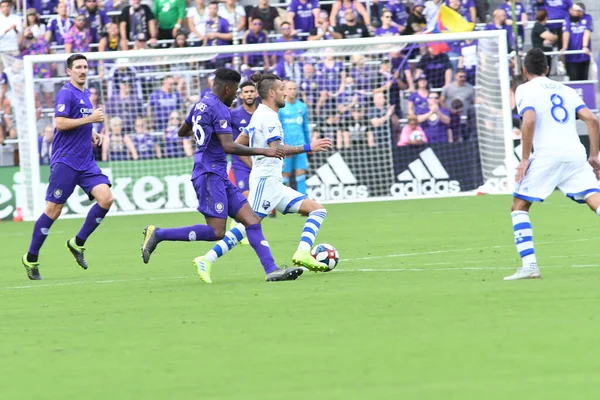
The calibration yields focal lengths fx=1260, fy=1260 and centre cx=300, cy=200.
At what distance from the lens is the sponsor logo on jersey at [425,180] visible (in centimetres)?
2452

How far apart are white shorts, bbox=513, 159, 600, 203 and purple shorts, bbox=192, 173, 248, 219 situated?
8.62ft

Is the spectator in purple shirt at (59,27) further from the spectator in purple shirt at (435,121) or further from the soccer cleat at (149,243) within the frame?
the soccer cleat at (149,243)

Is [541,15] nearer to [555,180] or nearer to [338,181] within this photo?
[338,181]

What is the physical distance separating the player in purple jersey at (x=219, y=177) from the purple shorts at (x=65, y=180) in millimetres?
1898

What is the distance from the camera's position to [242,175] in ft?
55.9

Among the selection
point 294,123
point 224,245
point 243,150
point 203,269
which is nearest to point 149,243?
point 203,269

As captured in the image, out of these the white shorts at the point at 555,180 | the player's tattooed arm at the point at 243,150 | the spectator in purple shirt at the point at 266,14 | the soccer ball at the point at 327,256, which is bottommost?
the soccer ball at the point at 327,256

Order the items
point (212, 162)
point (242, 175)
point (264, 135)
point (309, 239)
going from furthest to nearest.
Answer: point (242, 175), point (264, 135), point (309, 239), point (212, 162)

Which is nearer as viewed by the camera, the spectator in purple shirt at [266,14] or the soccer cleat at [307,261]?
the soccer cleat at [307,261]

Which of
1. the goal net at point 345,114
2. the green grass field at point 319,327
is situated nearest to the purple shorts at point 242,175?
the green grass field at point 319,327

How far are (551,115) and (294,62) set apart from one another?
47.5ft

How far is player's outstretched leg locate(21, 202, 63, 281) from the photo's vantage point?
13.2m

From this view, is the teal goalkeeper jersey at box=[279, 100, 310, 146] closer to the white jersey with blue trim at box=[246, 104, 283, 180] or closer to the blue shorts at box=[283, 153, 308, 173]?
the blue shorts at box=[283, 153, 308, 173]

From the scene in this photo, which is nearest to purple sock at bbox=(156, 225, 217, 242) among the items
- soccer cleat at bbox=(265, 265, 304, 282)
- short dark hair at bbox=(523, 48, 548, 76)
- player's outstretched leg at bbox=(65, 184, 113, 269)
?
soccer cleat at bbox=(265, 265, 304, 282)
